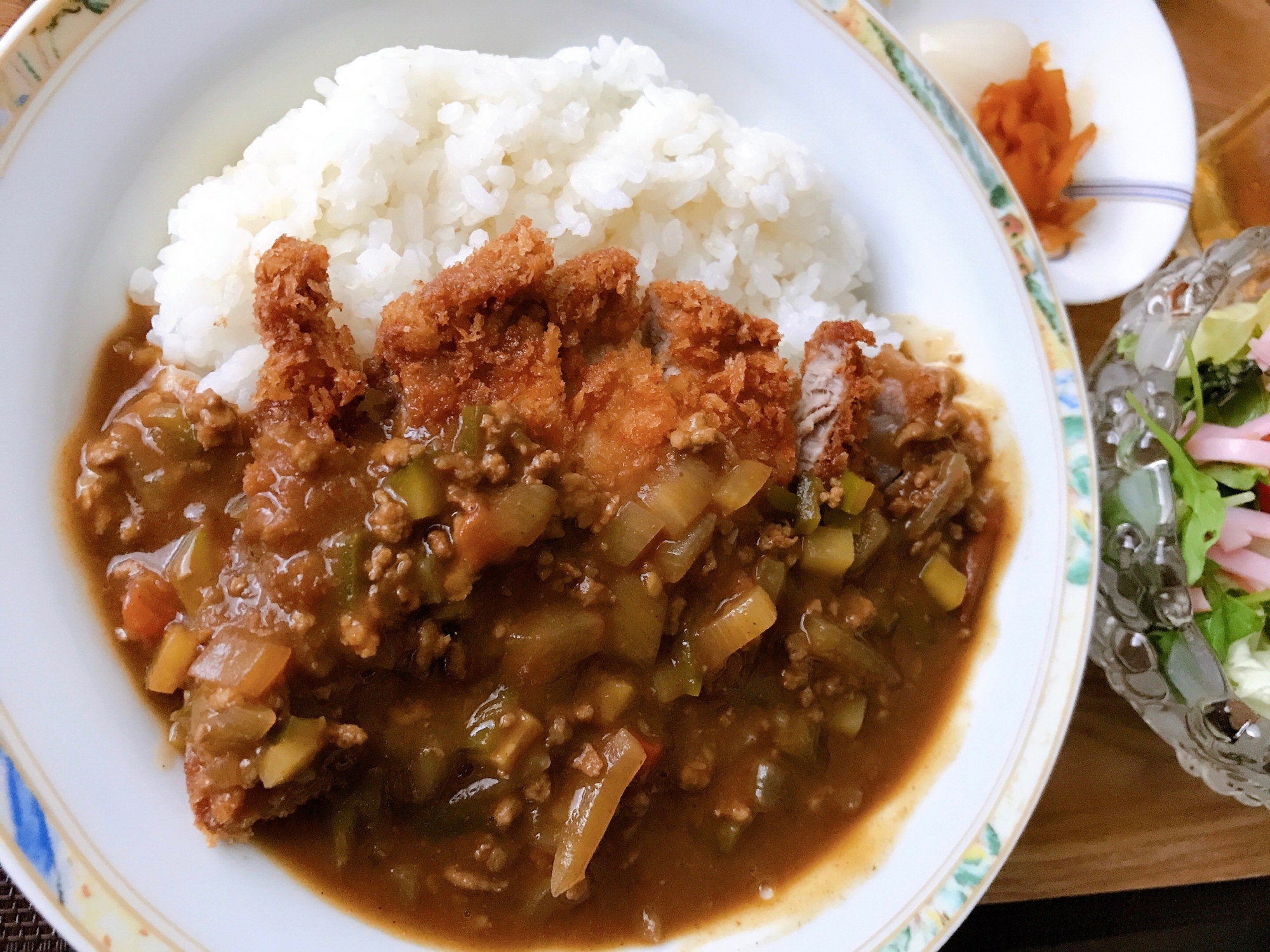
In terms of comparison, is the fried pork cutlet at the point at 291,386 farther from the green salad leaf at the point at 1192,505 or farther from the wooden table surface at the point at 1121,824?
the wooden table surface at the point at 1121,824

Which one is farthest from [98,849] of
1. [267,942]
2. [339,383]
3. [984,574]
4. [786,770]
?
[984,574]

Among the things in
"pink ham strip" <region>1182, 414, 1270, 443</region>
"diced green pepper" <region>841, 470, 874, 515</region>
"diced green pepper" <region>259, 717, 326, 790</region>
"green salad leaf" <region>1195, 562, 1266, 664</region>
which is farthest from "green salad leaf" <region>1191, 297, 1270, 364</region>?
"diced green pepper" <region>259, 717, 326, 790</region>

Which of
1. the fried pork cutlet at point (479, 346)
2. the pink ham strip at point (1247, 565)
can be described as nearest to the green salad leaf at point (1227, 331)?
the pink ham strip at point (1247, 565)

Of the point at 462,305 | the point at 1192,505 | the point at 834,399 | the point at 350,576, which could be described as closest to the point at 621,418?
the point at 462,305

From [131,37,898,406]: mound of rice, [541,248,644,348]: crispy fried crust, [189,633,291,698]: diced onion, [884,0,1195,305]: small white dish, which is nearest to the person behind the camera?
[189,633,291,698]: diced onion

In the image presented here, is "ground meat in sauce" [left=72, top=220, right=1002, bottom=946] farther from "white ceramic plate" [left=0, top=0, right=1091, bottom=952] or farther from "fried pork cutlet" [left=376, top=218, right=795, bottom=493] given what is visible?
"white ceramic plate" [left=0, top=0, right=1091, bottom=952]

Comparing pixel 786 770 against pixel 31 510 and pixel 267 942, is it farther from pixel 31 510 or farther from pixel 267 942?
pixel 31 510
